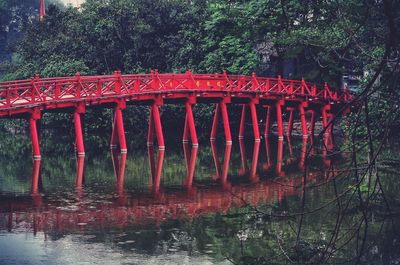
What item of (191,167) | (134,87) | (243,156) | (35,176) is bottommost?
(35,176)

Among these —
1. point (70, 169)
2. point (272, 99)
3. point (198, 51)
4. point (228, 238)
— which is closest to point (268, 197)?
point (228, 238)

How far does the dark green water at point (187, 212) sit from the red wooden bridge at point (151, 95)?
242cm

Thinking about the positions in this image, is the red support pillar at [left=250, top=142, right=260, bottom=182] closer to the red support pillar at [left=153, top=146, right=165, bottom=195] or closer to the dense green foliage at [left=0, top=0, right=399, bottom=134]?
the red support pillar at [left=153, top=146, right=165, bottom=195]

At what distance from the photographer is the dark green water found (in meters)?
13.3

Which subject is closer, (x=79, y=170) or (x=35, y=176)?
(x=35, y=176)

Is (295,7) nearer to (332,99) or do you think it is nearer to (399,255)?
(332,99)

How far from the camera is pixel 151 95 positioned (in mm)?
34656

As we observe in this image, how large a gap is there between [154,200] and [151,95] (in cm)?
1390

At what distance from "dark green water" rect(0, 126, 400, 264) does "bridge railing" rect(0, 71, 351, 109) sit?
2987 millimetres

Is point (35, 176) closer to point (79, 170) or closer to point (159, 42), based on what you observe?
point (79, 170)

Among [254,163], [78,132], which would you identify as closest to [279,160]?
[254,163]

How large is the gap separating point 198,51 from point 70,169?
21114 millimetres

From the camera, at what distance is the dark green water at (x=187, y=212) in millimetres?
13312

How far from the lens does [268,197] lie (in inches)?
834
